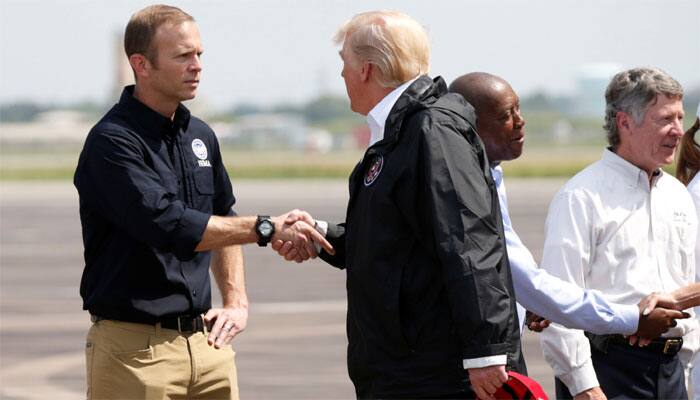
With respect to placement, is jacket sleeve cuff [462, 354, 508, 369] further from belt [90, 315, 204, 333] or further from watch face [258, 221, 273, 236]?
belt [90, 315, 204, 333]

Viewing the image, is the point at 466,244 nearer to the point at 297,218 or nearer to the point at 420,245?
the point at 420,245

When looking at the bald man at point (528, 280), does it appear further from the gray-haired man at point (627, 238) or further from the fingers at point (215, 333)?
the fingers at point (215, 333)

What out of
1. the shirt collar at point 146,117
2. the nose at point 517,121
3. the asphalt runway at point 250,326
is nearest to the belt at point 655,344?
the nose at point 517,121

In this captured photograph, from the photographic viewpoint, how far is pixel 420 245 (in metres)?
3.92

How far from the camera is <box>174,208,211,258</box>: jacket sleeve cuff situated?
450 cm

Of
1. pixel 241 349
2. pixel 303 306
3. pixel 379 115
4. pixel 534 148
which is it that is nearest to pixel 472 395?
pixel 379 115

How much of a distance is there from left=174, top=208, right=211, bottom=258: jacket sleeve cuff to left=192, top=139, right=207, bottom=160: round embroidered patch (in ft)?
1.15

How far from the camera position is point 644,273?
15.9 ft

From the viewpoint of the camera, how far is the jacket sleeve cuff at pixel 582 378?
473cm

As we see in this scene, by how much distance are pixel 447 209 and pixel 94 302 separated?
1.51 metres

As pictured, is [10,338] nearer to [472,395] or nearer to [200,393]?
[200,393]

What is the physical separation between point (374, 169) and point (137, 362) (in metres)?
1.28

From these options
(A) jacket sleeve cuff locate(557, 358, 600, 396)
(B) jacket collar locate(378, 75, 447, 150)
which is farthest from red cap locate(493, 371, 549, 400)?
(A) jacket sleeve cuff locate(557, 358, 600, 396)

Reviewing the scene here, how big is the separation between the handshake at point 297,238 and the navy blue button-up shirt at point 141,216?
0.29 meters
